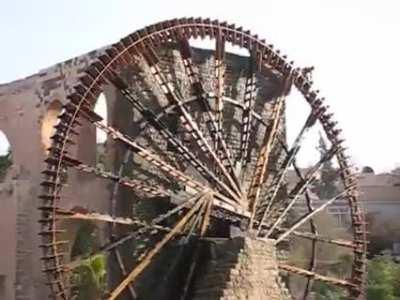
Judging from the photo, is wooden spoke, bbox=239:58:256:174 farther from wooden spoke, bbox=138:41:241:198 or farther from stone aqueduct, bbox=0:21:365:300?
wooden spoke, bbox=138:41:241:198

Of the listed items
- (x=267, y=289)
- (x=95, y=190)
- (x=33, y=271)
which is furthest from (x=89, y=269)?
(x=267, y=289)

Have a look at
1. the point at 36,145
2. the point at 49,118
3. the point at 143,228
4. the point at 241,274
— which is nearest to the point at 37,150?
the point at 36,145

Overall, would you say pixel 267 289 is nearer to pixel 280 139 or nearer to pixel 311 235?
pixel 311 235

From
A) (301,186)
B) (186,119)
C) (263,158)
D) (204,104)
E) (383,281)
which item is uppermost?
(204,104)

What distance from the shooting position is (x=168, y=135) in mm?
9805

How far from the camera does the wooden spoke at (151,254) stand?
8.91 meters

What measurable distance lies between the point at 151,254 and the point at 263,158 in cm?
242

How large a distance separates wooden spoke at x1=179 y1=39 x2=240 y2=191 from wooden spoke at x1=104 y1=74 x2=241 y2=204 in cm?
37

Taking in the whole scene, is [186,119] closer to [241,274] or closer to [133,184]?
[133,184]

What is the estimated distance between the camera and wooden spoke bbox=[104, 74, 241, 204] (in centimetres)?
973

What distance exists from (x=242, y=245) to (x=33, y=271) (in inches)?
229

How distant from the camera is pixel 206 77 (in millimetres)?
11508

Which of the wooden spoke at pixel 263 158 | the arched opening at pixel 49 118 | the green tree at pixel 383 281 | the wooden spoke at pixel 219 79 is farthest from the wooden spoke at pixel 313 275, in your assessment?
the green tree at pixel 383 281

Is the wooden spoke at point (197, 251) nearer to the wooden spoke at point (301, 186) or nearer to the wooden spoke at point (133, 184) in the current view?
the wooden spoke at point (133, 184)
